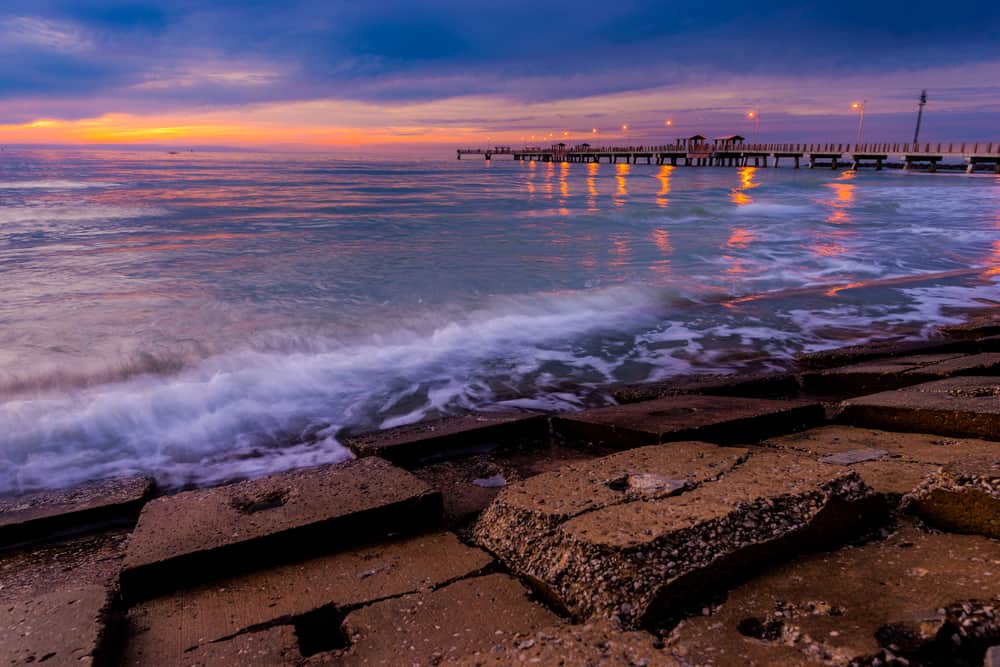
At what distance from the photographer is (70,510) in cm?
300

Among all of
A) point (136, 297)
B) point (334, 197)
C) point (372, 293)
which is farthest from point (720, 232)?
point (334, 197)

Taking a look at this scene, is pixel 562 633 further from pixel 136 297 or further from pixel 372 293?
pixel 136 297

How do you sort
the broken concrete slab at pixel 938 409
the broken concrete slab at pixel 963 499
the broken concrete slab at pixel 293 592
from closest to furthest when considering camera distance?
the broken concrete slab at pixel 293 592
the broken concrete slab at pixel 963 499
the broken concrete slab at pixel 938 409

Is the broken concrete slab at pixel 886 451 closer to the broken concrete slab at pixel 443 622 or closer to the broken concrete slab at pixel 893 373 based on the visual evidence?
the broken concrete slab at pixel 893 373

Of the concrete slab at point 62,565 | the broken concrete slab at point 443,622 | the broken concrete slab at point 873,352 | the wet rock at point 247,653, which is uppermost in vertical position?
the broken concrete slab at point 443,622

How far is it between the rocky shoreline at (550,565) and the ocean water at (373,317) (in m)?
1.38

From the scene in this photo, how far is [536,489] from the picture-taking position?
2441 mm

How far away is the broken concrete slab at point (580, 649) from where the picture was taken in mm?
1540

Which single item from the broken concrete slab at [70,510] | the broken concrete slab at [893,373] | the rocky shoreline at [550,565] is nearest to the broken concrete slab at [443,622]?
the rocky shoreline at [550,565]

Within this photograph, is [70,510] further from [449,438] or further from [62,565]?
[449,438]

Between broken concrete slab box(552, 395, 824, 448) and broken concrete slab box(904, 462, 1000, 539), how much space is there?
3.51 ft

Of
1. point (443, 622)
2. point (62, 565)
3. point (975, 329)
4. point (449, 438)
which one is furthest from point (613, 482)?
point (975, 329)

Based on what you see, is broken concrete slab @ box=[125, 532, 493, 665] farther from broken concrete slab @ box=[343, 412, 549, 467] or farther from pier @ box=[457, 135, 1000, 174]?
pier @ box=[457, 135, 1000, 174]

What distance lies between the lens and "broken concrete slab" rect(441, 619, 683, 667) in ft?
5.05
